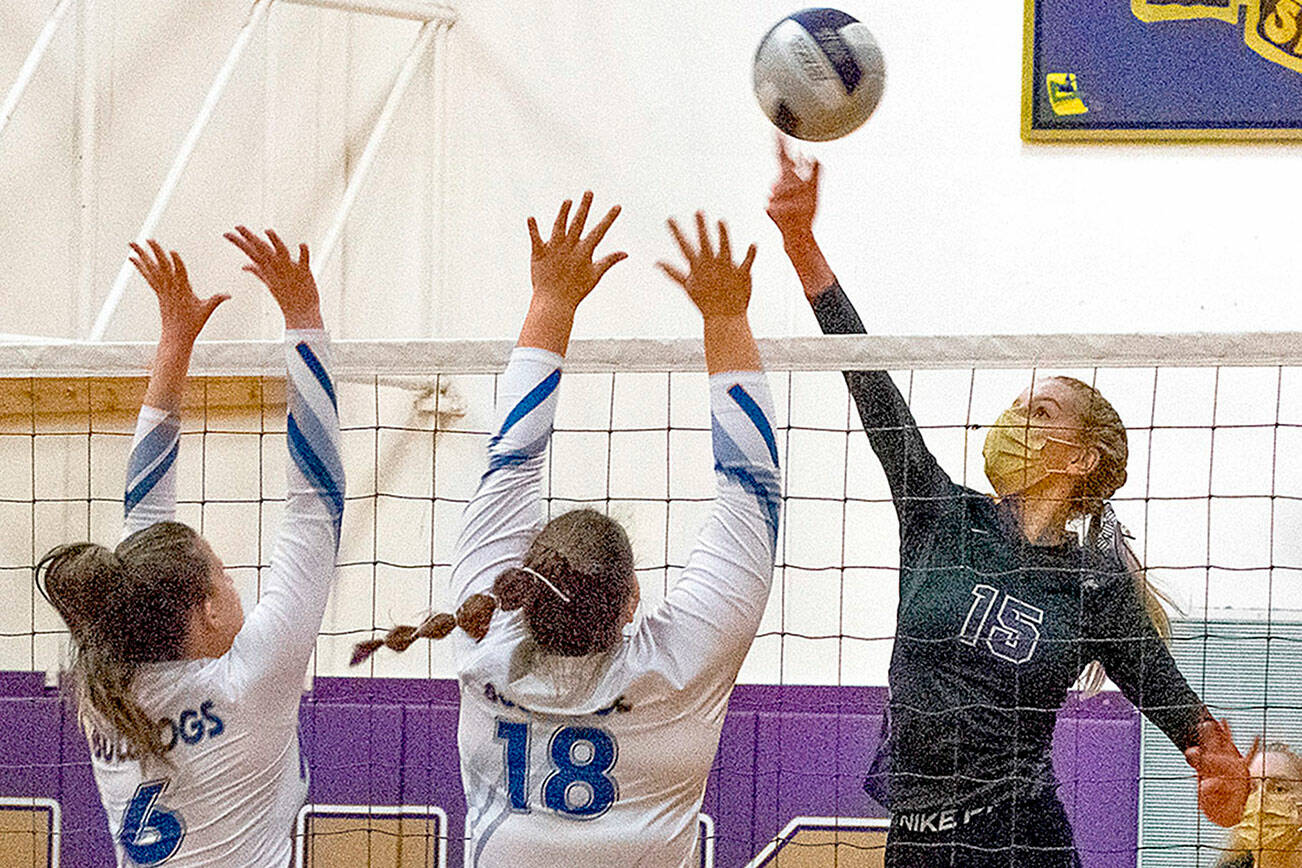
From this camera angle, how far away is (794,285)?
4.32 metres

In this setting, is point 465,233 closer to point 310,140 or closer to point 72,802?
point 310,140

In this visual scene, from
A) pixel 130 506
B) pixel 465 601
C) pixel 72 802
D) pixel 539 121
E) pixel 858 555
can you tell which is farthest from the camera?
pixel 539 121

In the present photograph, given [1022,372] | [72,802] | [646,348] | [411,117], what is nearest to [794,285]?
[1022,372]

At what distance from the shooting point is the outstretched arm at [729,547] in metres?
1.92

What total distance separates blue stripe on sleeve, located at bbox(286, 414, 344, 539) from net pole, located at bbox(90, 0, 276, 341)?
1.85m

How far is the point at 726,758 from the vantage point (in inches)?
150

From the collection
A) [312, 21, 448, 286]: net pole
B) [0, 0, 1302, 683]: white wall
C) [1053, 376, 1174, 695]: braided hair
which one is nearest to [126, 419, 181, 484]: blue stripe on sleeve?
[1053, 376, 1174, 695]: braided hair

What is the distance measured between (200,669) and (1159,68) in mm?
3239

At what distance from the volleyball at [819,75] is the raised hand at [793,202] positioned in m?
0.31

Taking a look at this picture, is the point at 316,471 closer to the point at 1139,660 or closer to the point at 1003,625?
the point at 1003,625

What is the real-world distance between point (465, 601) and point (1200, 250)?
2.88 meters

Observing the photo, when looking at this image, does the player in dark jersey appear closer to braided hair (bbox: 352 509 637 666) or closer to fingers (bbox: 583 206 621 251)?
fingers (bbox: 583 206 621 251)

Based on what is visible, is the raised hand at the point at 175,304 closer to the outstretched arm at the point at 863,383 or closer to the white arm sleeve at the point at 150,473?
the white arm sleeve at the point at 150,473

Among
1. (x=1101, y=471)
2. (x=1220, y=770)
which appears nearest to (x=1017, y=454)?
(x=1101, y=471)
